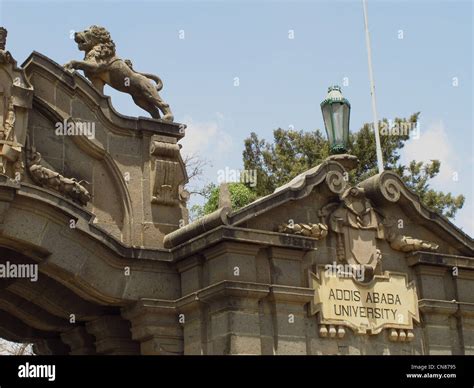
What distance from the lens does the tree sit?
33.5m

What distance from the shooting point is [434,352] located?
15133 millimetres

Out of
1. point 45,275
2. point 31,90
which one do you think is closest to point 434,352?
point 45,275

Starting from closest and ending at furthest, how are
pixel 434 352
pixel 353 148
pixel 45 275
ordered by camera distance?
pixel 45 275
pixel 434 352
pixel 353 148

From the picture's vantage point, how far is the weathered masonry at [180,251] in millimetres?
13633

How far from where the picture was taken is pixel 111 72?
1544 centimetres

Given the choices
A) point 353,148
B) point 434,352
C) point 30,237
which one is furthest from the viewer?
point 353,148

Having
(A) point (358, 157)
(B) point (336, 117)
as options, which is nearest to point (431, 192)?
(A) point (358, 157)

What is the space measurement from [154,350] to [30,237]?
7.91ft

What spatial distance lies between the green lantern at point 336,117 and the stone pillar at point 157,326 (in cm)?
388

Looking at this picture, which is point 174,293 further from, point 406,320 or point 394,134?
point 394,134

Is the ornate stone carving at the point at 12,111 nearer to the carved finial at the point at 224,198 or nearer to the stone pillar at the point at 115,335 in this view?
the stone pillar at the point at 115,335

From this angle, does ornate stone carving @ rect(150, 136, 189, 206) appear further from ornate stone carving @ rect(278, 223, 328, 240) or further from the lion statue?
ornate stone carving @ rect(278, 223, 328, 240)

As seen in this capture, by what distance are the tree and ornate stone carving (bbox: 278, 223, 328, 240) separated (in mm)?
18566

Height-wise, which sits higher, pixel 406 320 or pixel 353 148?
pixel 353 148
